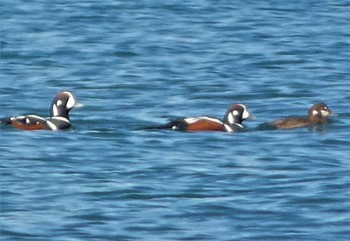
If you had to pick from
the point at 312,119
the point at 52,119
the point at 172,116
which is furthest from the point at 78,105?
the point at 312,119

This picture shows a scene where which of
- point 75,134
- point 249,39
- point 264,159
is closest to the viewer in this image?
point 264,159

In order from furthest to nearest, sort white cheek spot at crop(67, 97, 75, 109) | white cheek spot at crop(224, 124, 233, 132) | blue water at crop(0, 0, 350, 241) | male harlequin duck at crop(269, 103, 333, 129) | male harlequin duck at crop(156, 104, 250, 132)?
white cheek spot at crop(67, 97, 75, 109), male harlequin duck at crop(269, 103, 333, 129), white cheek spot at crop(224, 124, 233, 132), male harlequin duck at crop(156, 104, 250, 132), blue water at crop(0, 0, 350, 241)

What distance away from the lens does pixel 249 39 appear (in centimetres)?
2512

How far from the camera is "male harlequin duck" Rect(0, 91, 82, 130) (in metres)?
16.9

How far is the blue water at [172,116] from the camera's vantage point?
41.9 feet

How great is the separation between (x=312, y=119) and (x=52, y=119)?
2.69m

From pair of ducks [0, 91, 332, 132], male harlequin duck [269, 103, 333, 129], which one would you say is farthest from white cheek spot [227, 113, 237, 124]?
male harlequin duck [269, 103, 333, 129]

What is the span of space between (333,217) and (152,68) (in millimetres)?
9656

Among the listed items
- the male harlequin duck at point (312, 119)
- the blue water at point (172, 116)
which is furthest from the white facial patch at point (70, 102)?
the male harlequin duck at point (312, 119)

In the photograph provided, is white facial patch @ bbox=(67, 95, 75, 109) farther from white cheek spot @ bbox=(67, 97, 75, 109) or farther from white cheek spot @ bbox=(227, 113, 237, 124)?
white cheek spot @ bbox=(227, 113, 237, 124)

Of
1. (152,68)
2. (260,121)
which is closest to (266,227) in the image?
(260,121)

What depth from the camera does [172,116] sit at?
1806 cm

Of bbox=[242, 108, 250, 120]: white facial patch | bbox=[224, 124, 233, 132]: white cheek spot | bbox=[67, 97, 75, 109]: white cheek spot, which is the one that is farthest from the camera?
bbox=[67, 97, 75, 109]: white cheek spot

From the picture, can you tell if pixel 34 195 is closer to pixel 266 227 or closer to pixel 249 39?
pixel 266 227
